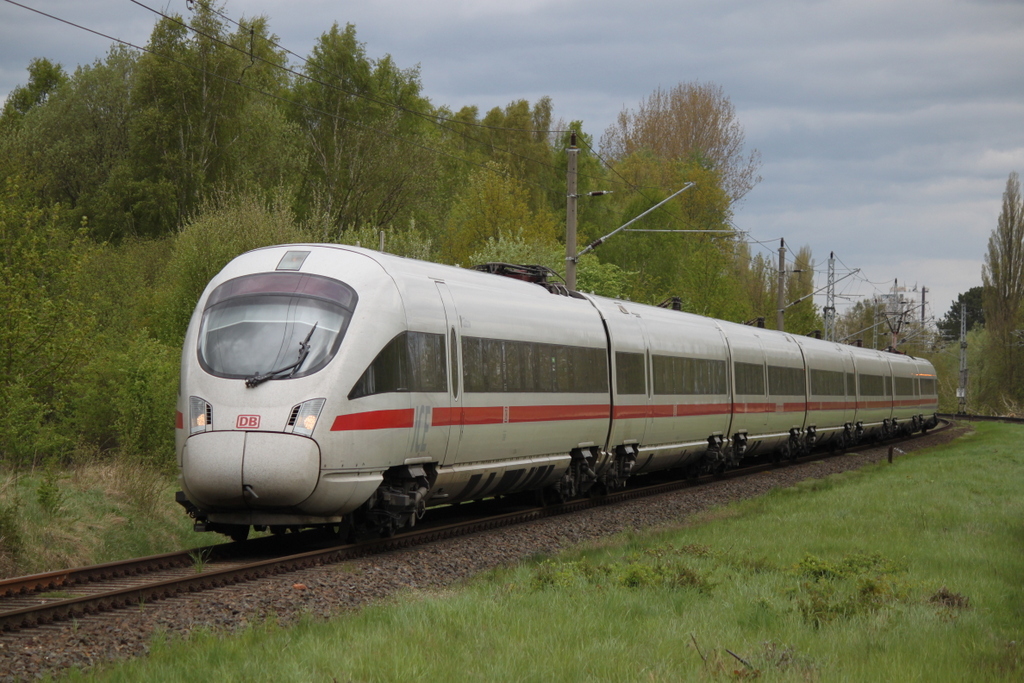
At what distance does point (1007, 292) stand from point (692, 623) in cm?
7011

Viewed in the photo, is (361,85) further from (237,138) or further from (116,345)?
(116,345)

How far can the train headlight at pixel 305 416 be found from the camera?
10633 millimetres

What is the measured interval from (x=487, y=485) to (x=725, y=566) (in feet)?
13.5

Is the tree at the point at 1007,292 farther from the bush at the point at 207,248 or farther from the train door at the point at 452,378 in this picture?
the train door at the point at 452,378

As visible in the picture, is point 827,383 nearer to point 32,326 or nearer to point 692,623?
point 32,326

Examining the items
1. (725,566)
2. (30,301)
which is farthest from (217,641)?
(30,301)

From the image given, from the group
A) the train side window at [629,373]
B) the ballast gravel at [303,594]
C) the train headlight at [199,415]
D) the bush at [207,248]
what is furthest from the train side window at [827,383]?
the train headlight at [199,415]

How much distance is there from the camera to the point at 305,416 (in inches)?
420

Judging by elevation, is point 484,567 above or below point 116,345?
below

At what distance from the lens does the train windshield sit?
36.0ft

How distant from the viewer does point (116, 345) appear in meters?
24.0

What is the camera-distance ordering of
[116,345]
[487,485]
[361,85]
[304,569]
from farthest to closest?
[361,85], [116,345], [487,485], [304,569]

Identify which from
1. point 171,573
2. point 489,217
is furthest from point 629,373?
point 489,217

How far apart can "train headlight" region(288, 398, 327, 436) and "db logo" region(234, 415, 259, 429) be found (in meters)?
0.33
